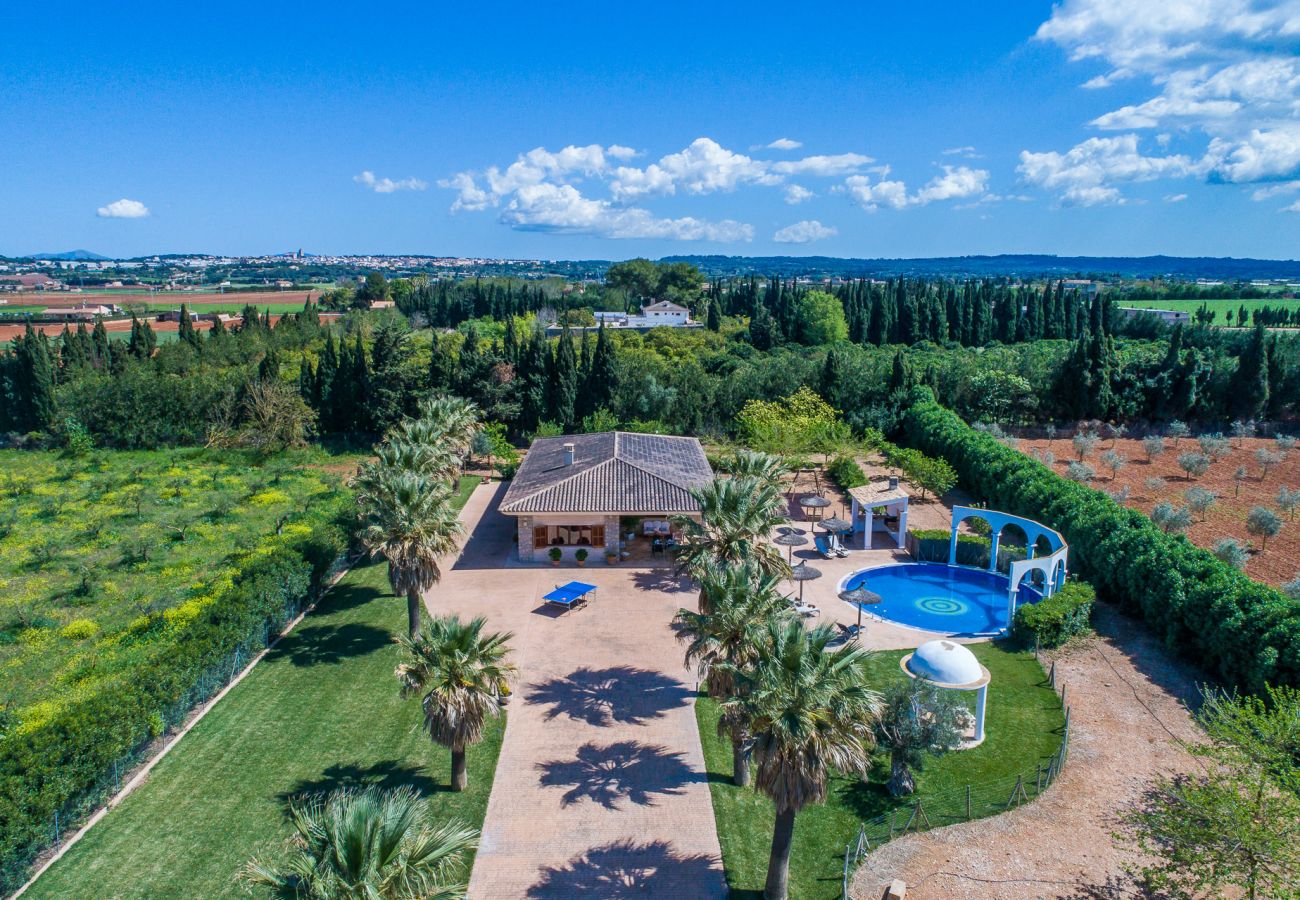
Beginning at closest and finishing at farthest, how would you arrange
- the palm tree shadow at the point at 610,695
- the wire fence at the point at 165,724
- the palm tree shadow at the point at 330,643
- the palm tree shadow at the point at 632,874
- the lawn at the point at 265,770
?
the palm tree shadow at the point at 632,874
the lawn at the point at 265,770
the wire fence at the point at 165,724
the palm tree shadow at the point at 610,695
the palm tree shadow at the point at 330,643

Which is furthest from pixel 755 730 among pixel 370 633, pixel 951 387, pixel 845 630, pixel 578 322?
pixel 578 322

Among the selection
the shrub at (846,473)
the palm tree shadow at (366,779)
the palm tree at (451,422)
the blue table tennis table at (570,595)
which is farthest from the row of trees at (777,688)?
the shrub at (846,473)

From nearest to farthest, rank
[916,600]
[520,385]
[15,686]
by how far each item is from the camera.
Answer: [15,686] < [916,600] < [520,385]

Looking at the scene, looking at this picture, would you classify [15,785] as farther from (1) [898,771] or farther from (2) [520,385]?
(2) [520,385]

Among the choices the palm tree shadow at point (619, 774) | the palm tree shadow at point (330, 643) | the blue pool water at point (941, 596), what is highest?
the palm tree shadow at point (330, 643)

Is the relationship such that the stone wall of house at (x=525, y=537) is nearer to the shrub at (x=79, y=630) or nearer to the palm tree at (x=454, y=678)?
the shrub at (x=79, y=630)

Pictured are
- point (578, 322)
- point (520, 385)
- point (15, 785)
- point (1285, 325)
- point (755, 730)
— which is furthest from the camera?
point (1285, 325)

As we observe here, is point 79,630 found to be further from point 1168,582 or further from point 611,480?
point 1168,582

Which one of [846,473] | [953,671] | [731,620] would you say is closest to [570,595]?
[731,620]
